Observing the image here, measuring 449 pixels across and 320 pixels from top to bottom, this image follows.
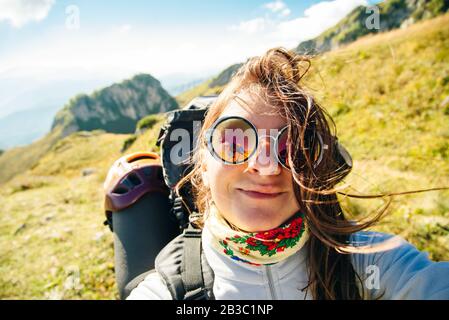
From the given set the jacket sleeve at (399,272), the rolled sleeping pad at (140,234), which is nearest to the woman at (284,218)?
the jacket sleeve at (399,272)

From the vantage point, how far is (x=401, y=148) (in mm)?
5191

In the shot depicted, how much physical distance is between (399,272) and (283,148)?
1.03m

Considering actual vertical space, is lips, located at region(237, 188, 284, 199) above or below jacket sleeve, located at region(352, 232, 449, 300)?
above

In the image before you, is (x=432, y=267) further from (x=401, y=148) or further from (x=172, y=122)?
(x=401, y=148)

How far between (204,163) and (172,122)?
2.38 feet

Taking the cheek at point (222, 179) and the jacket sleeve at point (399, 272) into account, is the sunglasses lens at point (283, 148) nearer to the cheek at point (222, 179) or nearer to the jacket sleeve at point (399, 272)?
the cheek at point (222, 179)

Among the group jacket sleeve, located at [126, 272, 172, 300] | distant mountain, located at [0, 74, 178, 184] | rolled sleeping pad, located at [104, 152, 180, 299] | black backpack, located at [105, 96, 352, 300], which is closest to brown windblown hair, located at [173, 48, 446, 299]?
black backpack, located at [105, 96, 352, 300]

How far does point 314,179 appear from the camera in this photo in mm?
1698

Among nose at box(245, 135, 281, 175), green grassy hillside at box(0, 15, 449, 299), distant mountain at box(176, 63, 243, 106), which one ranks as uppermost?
distant mountain at box(176, 63, 243, 106)

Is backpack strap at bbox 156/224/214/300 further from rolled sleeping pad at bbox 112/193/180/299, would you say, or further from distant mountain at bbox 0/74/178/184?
distant mountain at bbox 0/74/178/184

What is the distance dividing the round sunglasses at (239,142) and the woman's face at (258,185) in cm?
3

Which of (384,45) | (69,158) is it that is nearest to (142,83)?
(69,158)

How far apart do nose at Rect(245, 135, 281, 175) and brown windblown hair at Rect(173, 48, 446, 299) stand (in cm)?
11

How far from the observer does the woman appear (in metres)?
1.66
